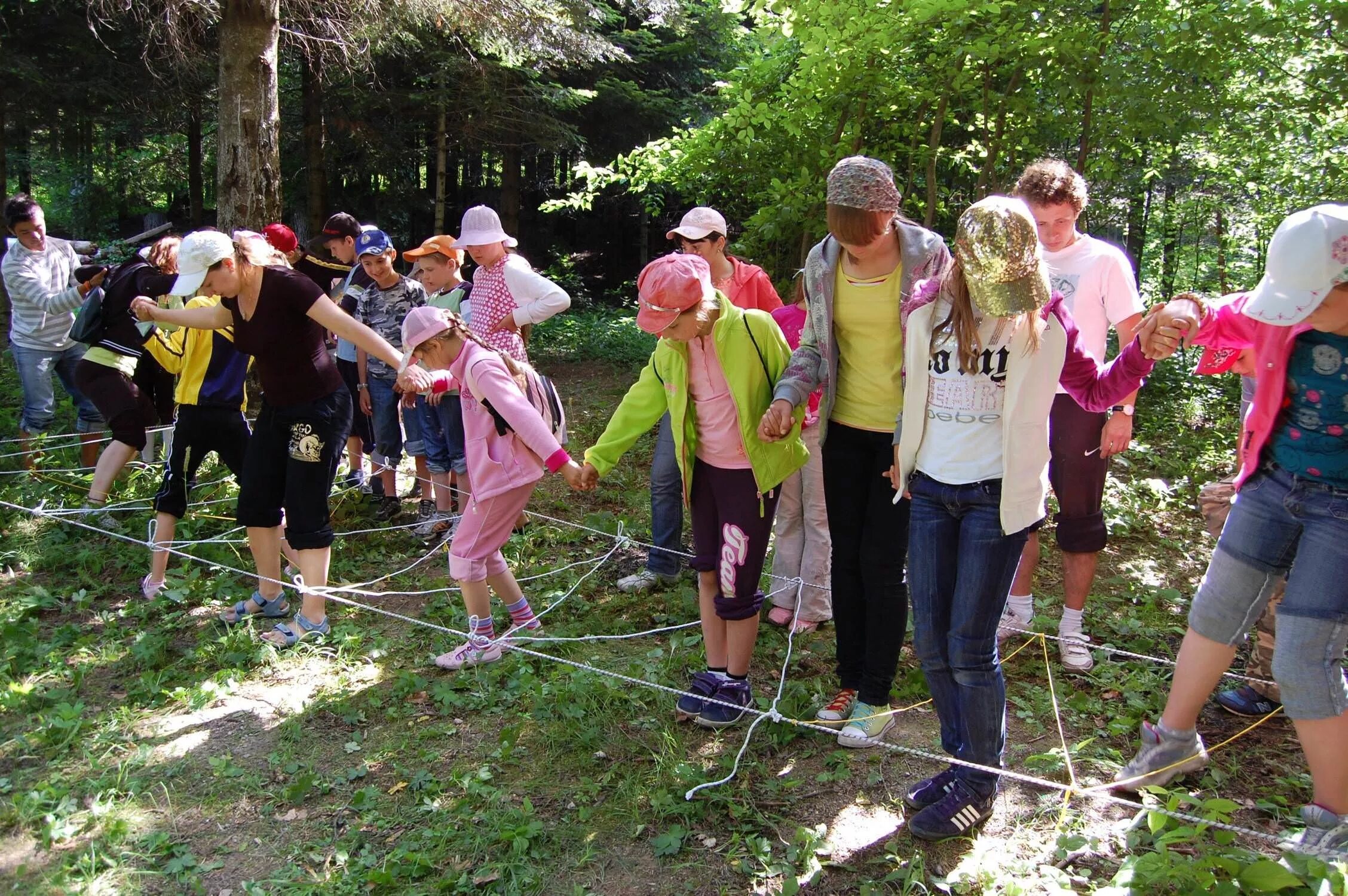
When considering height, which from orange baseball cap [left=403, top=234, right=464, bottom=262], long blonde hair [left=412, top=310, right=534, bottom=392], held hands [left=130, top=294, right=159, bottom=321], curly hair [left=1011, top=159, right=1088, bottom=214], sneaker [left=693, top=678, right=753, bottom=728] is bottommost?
sneaker [left=693, top=678, right=753, bottom=728]

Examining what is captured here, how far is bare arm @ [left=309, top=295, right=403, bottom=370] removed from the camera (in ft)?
13.9

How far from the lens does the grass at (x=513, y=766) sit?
290 centimetres

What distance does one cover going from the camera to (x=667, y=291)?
10.6 feet

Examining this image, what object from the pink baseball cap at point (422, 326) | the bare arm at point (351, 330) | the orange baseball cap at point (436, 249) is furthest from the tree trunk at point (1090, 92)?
the bare arm at point (351, 330)

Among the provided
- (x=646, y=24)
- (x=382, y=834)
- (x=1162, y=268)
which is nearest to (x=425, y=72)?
(x=646, y=24)

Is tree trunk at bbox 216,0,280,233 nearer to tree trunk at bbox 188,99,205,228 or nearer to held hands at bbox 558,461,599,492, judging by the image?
held hands at bbox 558,461,599,492

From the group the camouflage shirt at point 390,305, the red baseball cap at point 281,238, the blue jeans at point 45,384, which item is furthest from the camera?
the blue jeans at point 45,384

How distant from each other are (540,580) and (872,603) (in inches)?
98.1

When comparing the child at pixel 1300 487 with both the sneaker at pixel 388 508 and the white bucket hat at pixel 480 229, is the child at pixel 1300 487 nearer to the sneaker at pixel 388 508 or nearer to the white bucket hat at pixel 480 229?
the white bucket hat at pixel 480 229

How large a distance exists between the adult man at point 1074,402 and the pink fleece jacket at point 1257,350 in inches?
23.1

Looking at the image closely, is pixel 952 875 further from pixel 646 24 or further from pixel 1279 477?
pixel 646 24

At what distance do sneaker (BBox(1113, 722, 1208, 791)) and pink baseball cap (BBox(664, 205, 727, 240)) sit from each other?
9.67 feet

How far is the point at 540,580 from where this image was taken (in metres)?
5.38

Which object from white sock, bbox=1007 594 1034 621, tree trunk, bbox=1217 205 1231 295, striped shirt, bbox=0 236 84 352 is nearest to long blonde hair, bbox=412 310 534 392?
white sock, bbox=1007 594 1034 621
